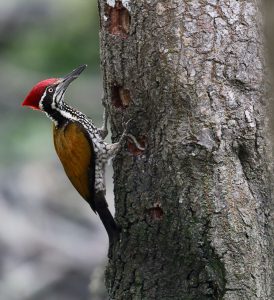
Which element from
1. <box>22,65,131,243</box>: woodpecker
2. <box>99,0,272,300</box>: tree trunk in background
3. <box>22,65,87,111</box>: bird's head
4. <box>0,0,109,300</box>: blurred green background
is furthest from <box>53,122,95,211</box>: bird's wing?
<box>0,0,109,300</box>: blurred green background

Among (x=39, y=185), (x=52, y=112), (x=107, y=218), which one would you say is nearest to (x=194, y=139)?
(x=107, y=218)

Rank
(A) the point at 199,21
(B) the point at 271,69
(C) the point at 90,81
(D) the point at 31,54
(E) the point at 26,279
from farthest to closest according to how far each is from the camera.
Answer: (D) the point at 31,54 < (C) the point at 90,81 < (E) the point at 26,279 < (A) the point at 199,21 < (B) the point at 271,69

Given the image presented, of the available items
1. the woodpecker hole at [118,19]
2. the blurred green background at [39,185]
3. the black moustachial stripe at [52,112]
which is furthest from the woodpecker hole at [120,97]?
the blurred green background at [39,185]

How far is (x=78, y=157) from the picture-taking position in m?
6.32

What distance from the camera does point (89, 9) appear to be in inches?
673

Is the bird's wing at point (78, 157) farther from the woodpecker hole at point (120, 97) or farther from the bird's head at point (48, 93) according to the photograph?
the woodpecker hole at point (120, 97)

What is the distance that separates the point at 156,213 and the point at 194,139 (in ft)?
2.10

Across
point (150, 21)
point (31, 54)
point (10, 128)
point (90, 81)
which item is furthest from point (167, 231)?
point (31, 54)

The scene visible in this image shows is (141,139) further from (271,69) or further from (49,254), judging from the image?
(49,254)

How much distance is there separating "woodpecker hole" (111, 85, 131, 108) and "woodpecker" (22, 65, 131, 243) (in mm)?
249

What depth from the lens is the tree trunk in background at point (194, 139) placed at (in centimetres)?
559

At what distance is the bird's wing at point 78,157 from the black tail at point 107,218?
0.05 metres

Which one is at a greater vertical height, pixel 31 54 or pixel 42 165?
pixel 31 54

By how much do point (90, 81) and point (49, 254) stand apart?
5683 mm
